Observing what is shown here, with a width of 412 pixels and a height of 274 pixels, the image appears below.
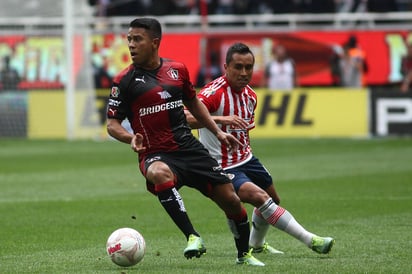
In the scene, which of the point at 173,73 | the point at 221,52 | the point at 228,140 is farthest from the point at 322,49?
the point at 228,140

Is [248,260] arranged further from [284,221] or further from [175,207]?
[175,207]

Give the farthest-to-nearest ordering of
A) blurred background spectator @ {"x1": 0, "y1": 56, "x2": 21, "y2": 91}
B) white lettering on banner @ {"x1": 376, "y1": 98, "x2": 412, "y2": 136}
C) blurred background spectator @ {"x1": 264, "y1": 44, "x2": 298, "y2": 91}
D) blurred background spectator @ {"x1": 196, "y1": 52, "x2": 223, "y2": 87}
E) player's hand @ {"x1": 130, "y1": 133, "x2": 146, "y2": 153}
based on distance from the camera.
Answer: blurred background spectator @ {"x1": 196, "y1": 52, "x2": 223, "y2": 87}
blurred background spectator @ {"x1": 264, "y1": 44, "x2": 298, "y2": 91}
blurred background spectator @ {"x1": 0, "y1": 56, "x2": 21, "y2": 91}
white lettering on banner @ {"x1": 376, "y1": 98, "x2": 412, "y2": 136}
player's hand @ {"x1": 130, "y1": 133, "x2": 146, "y2": 153}

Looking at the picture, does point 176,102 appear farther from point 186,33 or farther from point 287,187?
point 186,33

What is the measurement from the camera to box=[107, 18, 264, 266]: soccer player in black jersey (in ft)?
30.1

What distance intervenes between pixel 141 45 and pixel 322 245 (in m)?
2.44

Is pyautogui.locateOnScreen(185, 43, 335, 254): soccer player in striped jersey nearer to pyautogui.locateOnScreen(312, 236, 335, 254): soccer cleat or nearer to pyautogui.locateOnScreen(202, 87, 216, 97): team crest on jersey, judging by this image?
pyautogui.locateOnScreen(202, 87, 216, 97): team crest on jersey

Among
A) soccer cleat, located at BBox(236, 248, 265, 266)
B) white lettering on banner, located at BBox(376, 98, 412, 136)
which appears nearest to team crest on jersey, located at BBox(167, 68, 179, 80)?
soccer cleat, located at BBox(236, 248, 265, 266)

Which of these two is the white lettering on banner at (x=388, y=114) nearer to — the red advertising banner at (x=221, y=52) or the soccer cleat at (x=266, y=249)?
the red advertising banner at (x=221, y=52)

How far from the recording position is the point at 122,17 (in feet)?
115

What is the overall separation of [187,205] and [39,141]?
1472cm

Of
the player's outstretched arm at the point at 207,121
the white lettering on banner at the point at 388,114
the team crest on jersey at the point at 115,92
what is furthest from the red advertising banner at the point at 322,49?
the team crest on jersey at the point at 115,92

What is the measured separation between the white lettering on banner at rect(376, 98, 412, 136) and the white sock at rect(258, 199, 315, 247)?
18.5 m

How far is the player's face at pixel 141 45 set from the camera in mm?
9188

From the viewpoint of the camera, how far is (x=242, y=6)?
34.8 meters
